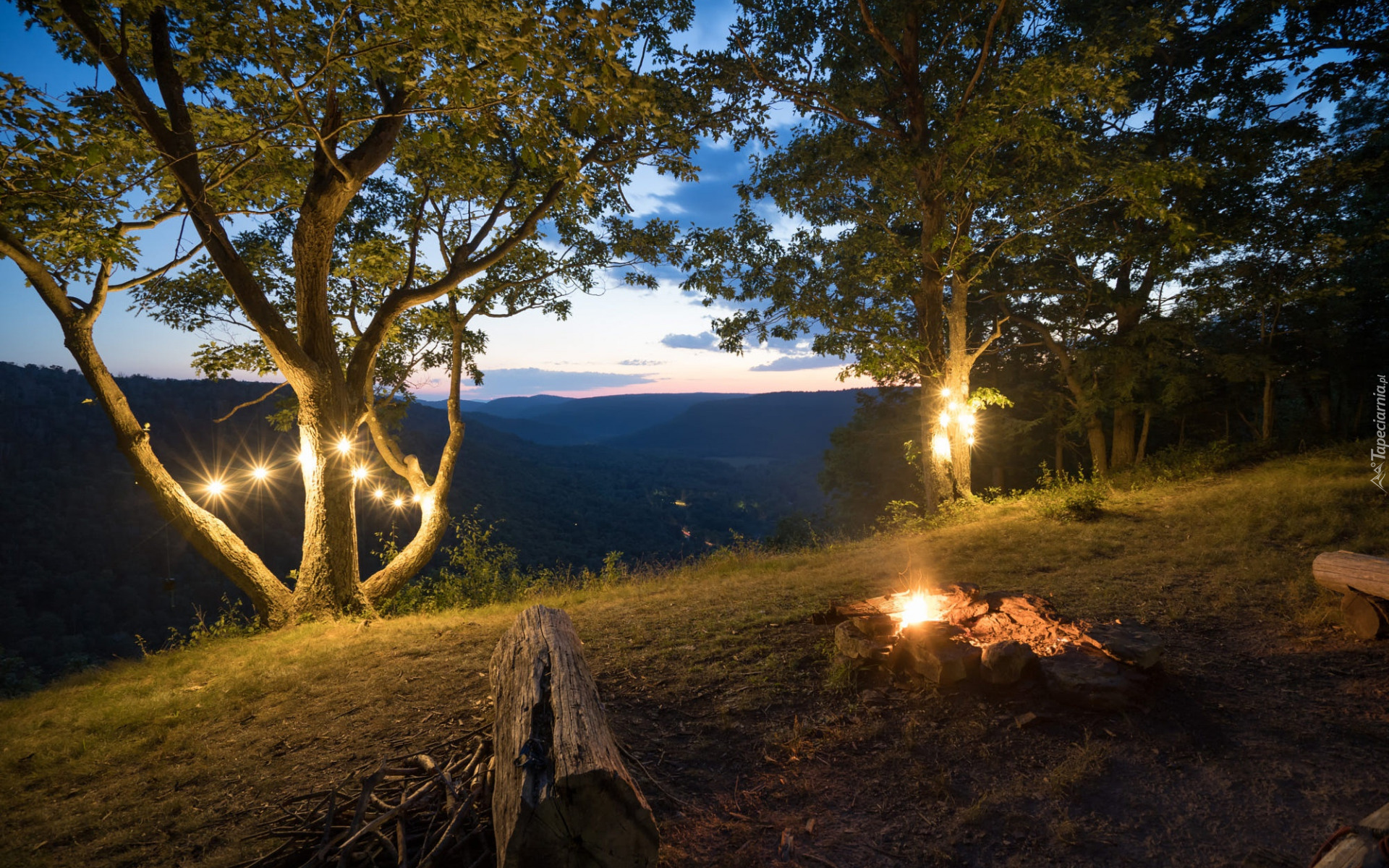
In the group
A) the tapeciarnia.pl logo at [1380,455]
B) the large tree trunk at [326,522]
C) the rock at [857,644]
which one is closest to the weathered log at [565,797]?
the rock at [857,644]

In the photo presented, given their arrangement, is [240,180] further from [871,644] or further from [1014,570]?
[1014,570]

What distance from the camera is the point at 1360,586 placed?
4.11m

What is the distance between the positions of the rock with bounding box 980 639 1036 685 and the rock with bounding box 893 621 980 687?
125 mm

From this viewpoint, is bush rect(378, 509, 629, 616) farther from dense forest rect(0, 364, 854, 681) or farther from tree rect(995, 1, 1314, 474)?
tree rect(995, 1, 1314, 474)

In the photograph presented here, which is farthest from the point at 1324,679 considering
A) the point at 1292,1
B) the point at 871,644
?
the point at 1292,1

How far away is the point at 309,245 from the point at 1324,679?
1127 centimetres

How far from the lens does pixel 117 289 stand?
7.02m

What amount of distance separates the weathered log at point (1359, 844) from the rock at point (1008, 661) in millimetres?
1707

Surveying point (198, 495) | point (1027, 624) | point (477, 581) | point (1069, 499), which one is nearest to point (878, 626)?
point (1027, 624)

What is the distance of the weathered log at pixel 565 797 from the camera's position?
2.07 m

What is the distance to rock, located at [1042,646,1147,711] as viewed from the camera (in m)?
3.40

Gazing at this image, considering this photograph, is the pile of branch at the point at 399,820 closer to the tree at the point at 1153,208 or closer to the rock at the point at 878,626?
the rock at the point at 878,626

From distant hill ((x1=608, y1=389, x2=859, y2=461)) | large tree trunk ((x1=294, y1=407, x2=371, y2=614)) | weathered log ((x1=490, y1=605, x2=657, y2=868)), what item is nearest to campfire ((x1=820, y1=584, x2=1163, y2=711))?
weathered log ((x1=490, y1=605, x2=657, y2=868))

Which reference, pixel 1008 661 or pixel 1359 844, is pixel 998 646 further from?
pixel 1359 844
